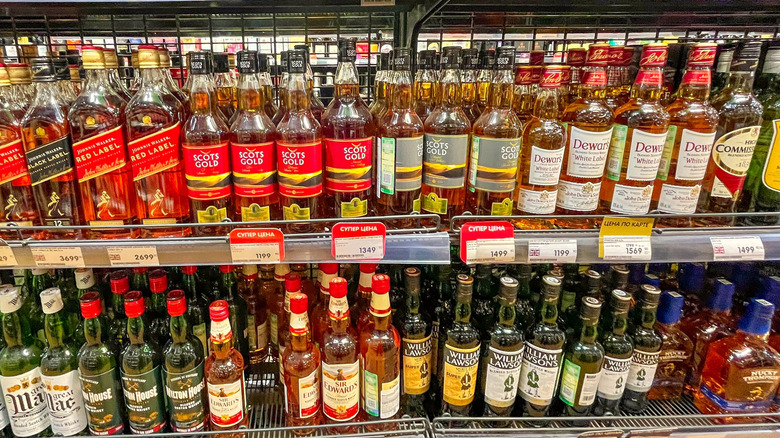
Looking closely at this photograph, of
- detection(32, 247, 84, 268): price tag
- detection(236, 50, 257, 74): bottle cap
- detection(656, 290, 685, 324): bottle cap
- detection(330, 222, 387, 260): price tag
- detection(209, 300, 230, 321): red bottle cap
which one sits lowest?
detection(656, 290, 685, 324): bottle cap

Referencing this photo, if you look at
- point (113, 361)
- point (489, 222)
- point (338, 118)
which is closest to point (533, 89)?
point (489, 222)

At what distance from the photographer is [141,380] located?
1.10 meters

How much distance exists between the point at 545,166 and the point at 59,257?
3.42ft

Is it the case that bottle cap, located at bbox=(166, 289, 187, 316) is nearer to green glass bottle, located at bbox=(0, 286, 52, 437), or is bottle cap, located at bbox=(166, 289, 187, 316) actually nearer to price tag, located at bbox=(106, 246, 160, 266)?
price tag, located at bbox=(106, 246, 160, 266)

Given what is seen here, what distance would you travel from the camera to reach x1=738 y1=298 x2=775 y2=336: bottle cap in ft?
3.88

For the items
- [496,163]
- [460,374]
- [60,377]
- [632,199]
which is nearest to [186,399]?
[60,377]

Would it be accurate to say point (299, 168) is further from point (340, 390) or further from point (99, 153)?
point (340, 390)

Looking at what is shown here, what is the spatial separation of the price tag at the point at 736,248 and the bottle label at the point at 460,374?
1.92 ft

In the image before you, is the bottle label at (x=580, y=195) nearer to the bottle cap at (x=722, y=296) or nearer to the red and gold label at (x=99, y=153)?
the bottle cap at (x=722, y=296)

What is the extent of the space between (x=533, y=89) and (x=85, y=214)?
44.3 inches

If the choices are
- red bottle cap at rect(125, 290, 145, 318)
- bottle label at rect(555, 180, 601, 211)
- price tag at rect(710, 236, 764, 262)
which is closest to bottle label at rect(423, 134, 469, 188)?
bottle label at rect(555, 180, 601, 211)

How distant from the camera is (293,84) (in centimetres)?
104

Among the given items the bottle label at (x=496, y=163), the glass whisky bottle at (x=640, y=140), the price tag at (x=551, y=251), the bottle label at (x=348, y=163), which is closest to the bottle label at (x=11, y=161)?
the bottle label at (x=348, y=163)

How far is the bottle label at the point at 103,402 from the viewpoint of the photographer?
110cm
